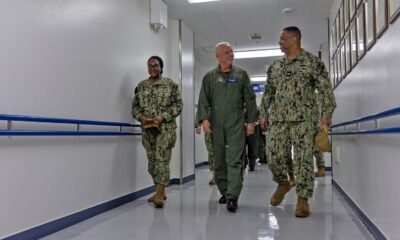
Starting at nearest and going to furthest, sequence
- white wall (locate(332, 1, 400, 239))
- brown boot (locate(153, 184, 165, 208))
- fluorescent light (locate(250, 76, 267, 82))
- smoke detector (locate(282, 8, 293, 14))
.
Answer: white wall (locate(332, 1, 400, 239))
brown boot (locate(153, 184, 165, 208))
smoke detector (locate(282, 8, 293, 14))
fluorescent light (locate(250, 76, 267, 82))

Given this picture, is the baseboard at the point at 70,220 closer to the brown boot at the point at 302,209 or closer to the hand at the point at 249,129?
the hand at the point at 249,129

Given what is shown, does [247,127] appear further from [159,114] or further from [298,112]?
[159,114]

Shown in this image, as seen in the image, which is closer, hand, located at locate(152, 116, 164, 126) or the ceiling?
hand, located at locate(152, 116, 164, 126)

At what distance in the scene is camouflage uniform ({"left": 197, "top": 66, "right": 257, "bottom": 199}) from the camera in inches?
131

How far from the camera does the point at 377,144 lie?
238 cm

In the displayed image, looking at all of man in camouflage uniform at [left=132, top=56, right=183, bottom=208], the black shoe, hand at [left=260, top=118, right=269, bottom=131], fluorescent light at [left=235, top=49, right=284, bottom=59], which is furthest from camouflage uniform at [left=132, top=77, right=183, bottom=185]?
fluorescent light at [left=235, top=49, right=284, bottom=59]

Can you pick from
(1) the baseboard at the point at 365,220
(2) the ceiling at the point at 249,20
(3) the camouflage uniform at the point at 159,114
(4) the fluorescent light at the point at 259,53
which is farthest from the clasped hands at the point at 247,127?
(4) the fluorescent light at the point at 259,53

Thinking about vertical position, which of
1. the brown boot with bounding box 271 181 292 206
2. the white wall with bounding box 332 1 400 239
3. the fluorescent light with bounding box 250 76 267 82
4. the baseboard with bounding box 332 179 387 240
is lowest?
the baseboard with bounding box 332 179 387 240

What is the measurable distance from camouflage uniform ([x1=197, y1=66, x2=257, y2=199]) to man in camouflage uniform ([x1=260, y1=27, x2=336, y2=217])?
276mm

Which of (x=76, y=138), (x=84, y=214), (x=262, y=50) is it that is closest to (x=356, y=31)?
(x=76, y=138)

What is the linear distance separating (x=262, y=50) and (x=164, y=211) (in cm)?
584

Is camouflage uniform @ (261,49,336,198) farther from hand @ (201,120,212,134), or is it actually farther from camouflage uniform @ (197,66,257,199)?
hand @ (201,120,212,134)

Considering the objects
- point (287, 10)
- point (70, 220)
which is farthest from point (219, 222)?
point (287, 10)

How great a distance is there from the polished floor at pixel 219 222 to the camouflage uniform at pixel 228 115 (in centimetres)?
36
